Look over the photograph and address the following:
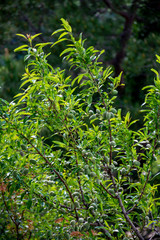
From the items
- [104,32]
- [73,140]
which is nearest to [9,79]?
[104,32]

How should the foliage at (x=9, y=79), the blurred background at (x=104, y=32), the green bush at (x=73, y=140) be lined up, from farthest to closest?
the blurred background at (x=104, y=32)
the foliage at (x=9, y=79)
the green bush at (x=73, y=140)

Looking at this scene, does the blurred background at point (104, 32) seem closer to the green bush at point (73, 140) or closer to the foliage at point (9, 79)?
the foliage at point (9, 79)

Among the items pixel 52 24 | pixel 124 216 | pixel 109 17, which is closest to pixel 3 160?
pixel 124 216

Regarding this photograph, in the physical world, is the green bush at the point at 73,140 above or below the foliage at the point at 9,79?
above

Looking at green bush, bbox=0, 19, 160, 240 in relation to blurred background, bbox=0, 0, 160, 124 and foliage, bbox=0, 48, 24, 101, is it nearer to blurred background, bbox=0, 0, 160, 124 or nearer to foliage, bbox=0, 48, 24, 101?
blurred background, bbox=0, 0, 160, 124

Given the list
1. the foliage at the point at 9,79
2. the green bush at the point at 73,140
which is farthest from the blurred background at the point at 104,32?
the green bush at the point at 73,140

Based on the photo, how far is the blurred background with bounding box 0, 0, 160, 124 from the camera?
3.11 m

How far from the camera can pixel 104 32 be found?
13.5 feet

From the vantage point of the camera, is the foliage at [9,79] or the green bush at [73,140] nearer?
the green bush at [73,140]

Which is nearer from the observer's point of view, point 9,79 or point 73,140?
point 73,140

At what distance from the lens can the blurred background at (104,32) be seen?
3105 millimetres

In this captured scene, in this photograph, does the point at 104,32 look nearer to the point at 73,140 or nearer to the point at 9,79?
the point at 9,79

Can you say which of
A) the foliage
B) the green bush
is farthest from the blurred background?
the green bush

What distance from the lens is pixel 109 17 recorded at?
455cm
